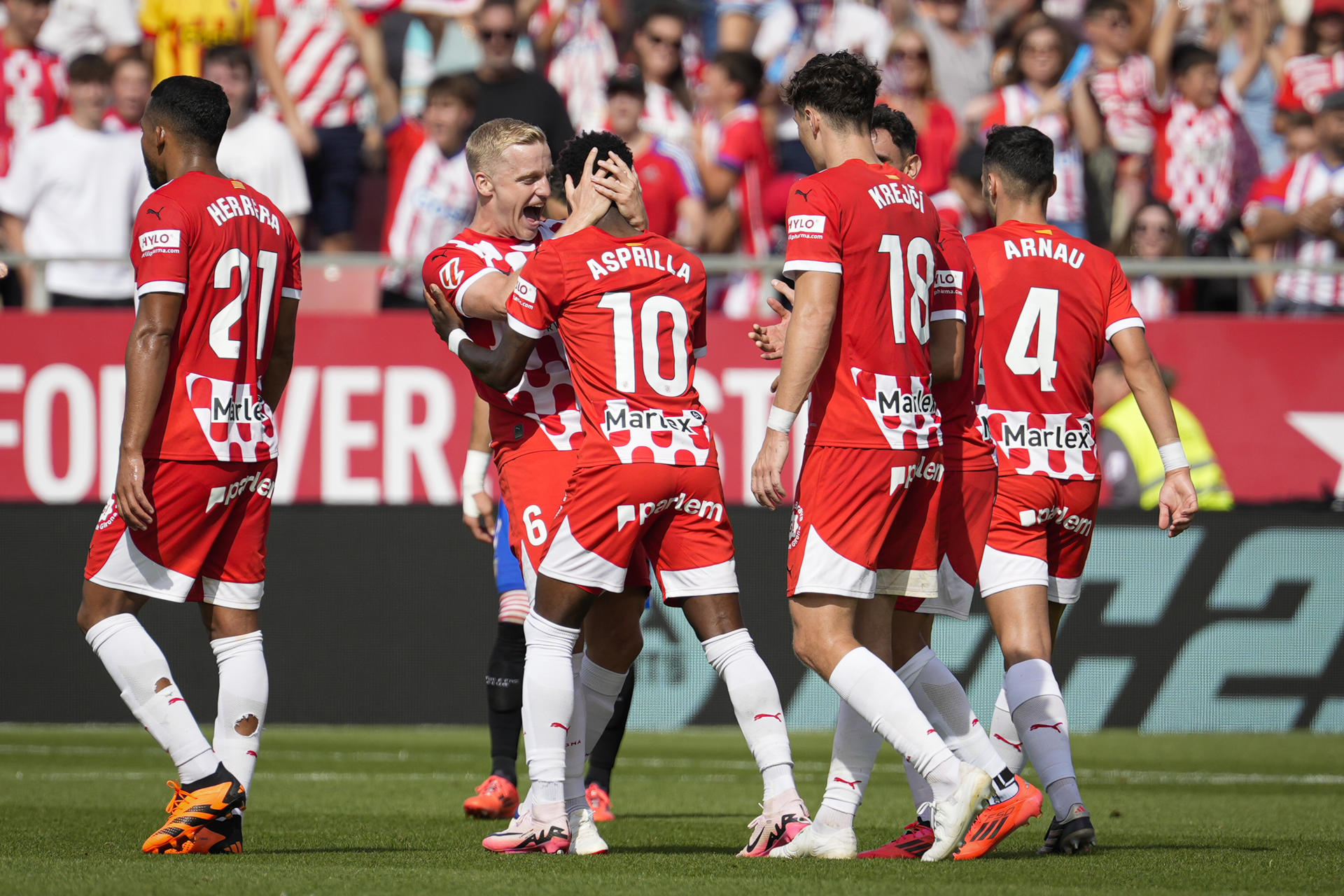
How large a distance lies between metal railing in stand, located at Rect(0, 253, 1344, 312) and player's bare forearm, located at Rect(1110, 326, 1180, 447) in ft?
20.0

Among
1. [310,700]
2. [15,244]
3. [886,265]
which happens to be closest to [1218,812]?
[886,265]

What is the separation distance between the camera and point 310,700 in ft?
38.1

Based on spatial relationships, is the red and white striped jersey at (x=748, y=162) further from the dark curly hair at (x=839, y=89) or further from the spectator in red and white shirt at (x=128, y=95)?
the dark curly hair at (x=839, y=89)

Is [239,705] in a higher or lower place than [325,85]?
lower

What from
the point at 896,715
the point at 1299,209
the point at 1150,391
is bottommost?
the point at 896,715

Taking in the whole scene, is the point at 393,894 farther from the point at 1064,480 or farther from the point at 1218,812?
the point at 1218,812

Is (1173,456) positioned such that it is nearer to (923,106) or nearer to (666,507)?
(666,507)

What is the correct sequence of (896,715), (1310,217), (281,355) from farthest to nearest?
(1310,217), (281,355), (896,715)

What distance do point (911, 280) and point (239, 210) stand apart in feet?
7.60

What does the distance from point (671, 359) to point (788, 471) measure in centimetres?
626

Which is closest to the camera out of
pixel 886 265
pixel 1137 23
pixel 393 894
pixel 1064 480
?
pixel 393 894

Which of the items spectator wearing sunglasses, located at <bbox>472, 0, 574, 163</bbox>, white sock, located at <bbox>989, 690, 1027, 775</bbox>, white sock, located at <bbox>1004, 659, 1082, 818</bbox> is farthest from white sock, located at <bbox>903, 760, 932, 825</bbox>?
spectator wearing sunglasses, located at <bbox>472, 0, 574, 163</bbox>

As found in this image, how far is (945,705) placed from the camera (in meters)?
6.45

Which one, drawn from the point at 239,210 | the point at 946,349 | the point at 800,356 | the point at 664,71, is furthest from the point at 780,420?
the point at 664,71
